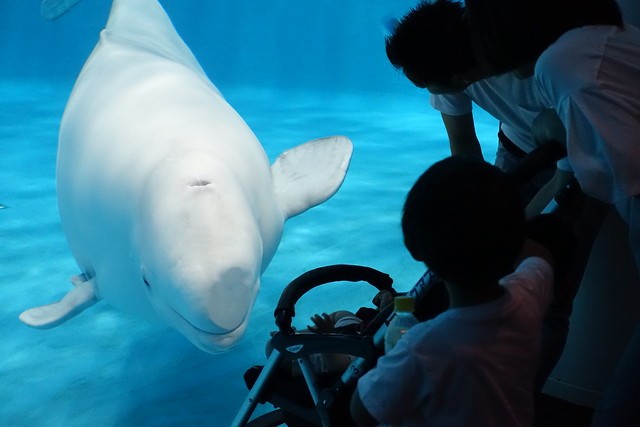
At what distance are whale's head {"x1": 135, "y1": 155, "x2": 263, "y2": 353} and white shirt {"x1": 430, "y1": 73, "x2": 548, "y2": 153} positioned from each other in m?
1.15

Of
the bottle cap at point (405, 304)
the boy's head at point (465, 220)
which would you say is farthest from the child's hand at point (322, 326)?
the boy's head at point (465, 220)

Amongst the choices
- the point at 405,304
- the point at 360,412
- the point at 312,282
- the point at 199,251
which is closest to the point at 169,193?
the point at 199,251

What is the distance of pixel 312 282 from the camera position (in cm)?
275

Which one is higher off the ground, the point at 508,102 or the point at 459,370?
the point at 508,102

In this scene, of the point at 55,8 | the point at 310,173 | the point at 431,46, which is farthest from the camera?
the point at 55,8

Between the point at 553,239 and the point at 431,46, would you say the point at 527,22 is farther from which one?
the point at 553,239

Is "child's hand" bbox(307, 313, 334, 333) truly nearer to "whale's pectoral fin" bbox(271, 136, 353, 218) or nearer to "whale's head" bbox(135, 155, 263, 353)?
"whale's head" bbox(135, 155, 263, 353)

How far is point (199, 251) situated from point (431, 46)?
135 centimetres

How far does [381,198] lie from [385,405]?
5903 millimetres

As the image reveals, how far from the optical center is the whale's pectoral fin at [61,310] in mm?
3818

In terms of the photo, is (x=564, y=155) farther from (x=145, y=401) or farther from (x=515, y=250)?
(x=145, y=401)

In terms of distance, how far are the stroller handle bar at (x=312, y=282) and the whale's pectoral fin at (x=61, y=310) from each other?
5.65ft

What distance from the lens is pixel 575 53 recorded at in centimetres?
198

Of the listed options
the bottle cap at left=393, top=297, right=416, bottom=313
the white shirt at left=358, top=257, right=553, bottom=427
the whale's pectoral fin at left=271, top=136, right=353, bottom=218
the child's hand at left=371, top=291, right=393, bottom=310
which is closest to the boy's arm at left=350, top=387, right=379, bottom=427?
the white shirt at left=358, top=257, right=553, bottom=427
